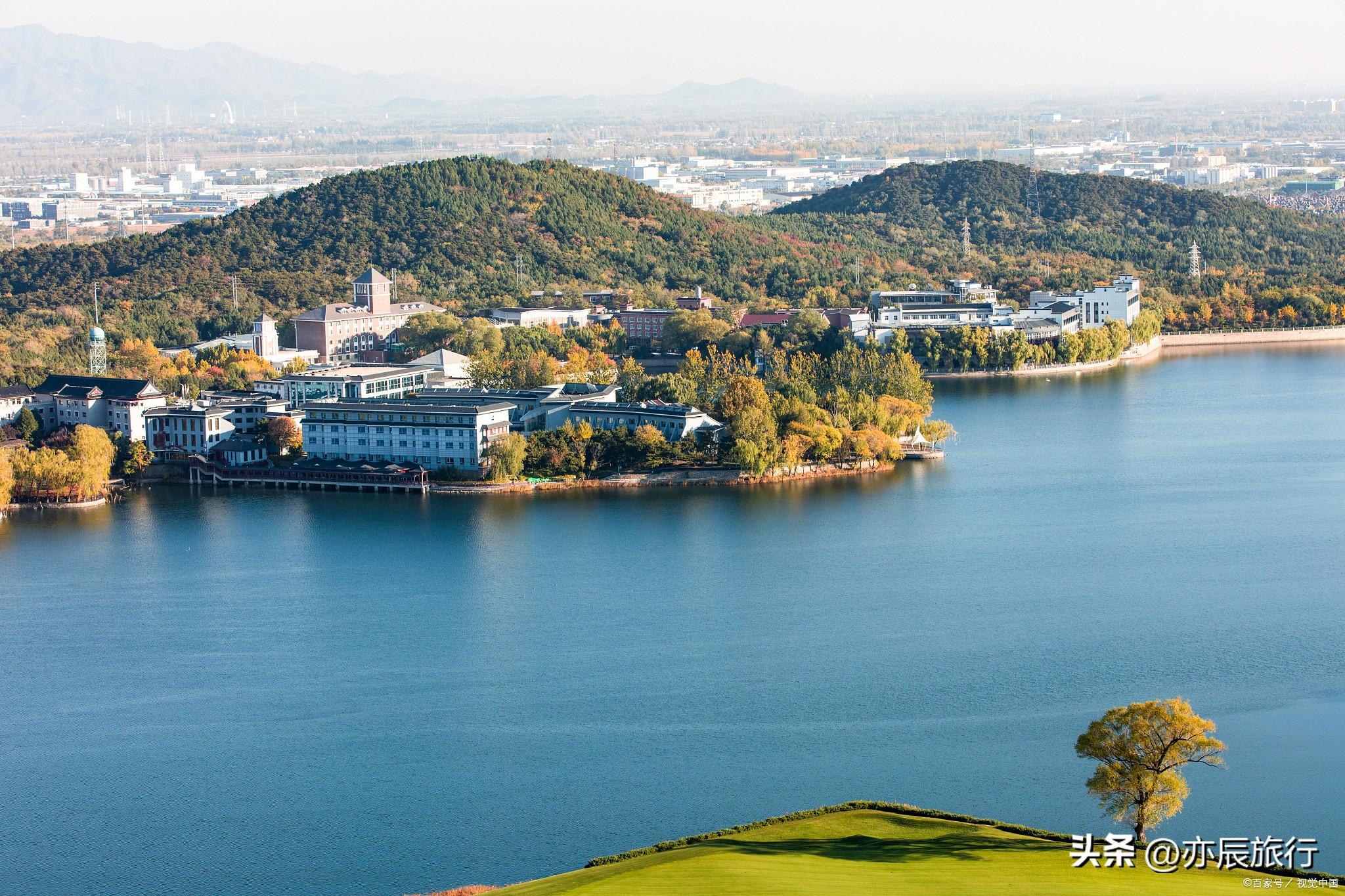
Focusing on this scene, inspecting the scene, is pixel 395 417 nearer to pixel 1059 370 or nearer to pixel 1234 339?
pixel 1059 370

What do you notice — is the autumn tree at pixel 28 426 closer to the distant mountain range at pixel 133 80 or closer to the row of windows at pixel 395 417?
the row of windows at pixel 395 417

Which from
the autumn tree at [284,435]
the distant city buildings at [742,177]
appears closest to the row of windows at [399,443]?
the autumn tree at [284,435]

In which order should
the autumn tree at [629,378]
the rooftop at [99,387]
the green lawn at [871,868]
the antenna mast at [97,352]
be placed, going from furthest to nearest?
the antenna mast at [97,352] → the autumn tree at [629,378] → the rooftop at [99,387] → the green lawn at [871,868]

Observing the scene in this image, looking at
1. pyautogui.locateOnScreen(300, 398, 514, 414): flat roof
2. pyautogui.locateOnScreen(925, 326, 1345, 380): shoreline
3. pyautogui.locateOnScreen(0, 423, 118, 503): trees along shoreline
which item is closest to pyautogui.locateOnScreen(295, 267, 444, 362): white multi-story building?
pyautogui.locateOnScreen(300, 398, 514, 414): flat roof

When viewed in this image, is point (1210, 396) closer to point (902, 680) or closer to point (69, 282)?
point (902, 680)

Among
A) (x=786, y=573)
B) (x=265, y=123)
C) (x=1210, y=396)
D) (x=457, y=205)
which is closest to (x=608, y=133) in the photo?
(x=265, y=123)

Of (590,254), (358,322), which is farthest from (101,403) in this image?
(590,254)
